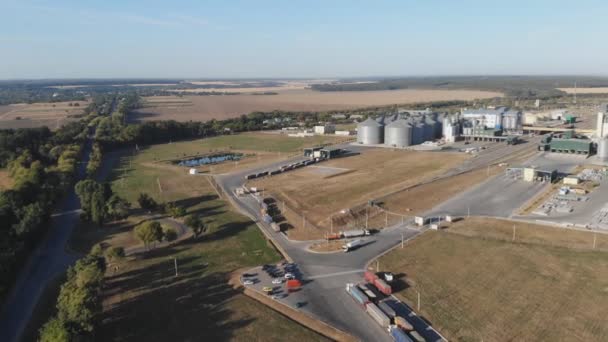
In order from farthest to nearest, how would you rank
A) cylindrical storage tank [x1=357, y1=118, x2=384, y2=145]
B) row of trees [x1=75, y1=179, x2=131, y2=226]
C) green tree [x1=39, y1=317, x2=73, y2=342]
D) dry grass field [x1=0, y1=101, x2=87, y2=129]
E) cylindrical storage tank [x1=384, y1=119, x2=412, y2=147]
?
dry grass field [x1=0, y1=101, x2=87, y2=129] < cylindrical storage tank [x1=357, y1=118, x2=384, y2=145] < cylindrical storage tank [x1=384, y1=119, x2=412, y2=147] < row of trees [x1=75, y1=179, x2=131, y2=226] < green tree [x1=39, y1=317, x2=73, y2=342]

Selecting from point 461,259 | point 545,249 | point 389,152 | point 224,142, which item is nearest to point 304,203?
point 461,259

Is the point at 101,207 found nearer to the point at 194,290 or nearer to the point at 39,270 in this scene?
the point at 39,270

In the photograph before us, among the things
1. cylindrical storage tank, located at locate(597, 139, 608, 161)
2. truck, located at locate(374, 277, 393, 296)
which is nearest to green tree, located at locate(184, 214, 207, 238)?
truck, located at locate(374, 277, 393, 296)

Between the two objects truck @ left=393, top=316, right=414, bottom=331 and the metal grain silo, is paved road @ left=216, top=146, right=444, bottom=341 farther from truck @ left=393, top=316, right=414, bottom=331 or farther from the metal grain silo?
the metal grain silo

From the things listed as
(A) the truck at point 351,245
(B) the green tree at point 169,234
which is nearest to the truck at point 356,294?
(A) the truck at point 351,245

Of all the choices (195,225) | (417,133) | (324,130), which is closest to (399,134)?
(417,133)

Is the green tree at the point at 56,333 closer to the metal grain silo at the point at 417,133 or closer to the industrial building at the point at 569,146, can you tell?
the metal grain silo at the point at 417,133

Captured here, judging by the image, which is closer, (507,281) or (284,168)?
(507,281)

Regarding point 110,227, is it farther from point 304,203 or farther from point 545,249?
point 545,249
